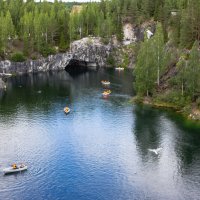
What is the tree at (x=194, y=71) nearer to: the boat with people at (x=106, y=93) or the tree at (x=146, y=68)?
the tree at (x=146, y=68)

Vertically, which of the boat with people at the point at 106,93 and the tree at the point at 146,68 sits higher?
the tree at the point at 146,68

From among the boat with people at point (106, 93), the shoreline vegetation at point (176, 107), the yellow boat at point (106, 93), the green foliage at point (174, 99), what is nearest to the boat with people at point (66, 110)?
the boat with people at point (106, 93)

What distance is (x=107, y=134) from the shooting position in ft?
399

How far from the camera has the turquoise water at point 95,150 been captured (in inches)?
3415

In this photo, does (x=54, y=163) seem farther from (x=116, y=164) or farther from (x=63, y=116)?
(x=63, y=116)

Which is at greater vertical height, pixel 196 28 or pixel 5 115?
pixel 196 28

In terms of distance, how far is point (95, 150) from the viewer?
356ft

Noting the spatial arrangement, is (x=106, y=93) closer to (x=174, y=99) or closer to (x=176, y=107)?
(x=174, y=99)

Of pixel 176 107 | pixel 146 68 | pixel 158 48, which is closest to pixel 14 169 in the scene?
pixel 176 107

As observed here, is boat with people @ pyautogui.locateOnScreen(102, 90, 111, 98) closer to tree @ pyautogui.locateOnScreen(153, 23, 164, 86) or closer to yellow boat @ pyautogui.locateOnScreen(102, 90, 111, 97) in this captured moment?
yellow boat @ pyautogui.locateOnScreen(102, 90, 111, 97)

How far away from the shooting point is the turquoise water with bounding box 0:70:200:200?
8675 centimetres

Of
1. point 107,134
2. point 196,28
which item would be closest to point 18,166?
point 107,134

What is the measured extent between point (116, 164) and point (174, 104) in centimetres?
5674

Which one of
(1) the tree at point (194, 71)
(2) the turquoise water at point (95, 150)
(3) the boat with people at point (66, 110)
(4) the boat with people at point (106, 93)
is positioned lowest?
(2) the turquoise water at point (95, 150)
